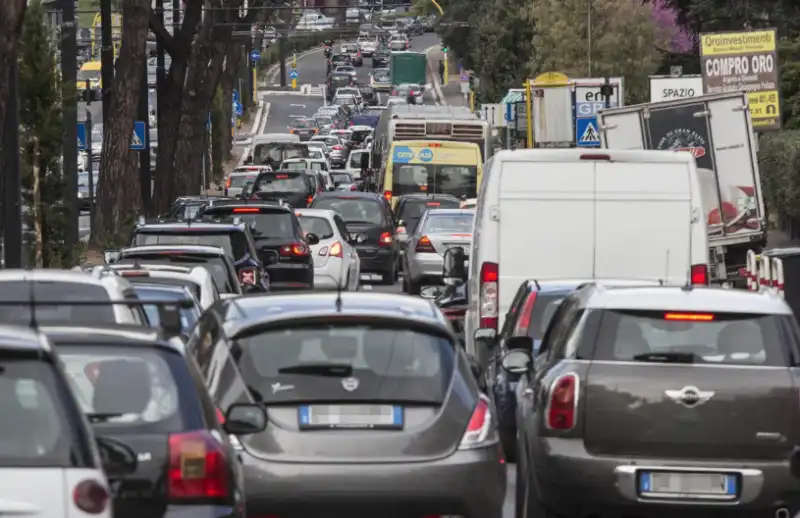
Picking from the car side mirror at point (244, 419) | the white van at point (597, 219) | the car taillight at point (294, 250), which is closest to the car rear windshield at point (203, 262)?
the white van at point (597, 219)

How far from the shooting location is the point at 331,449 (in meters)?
9.70

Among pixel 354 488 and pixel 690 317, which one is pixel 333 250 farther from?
pixel 354 488

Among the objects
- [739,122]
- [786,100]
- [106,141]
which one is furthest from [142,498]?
[786,100]

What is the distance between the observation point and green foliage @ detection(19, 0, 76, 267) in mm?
30969

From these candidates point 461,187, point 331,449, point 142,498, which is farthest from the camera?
point 461,187

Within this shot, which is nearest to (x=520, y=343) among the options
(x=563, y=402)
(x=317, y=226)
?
(x=563, y=402)

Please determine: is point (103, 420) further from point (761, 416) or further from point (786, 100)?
point (786, 100)

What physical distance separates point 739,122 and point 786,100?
734 inches

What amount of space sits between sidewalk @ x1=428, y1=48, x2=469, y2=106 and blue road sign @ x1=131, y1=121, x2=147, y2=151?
242ft

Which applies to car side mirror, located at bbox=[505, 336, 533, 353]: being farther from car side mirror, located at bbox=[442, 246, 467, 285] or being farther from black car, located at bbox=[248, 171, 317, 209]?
black car, located at bbox=[248, 171, 317, 209]

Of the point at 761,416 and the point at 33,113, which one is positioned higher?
the point at 33,113

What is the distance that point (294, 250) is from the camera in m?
28.0

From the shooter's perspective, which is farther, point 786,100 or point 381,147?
point 381,147

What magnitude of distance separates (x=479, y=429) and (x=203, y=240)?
12.3 m
